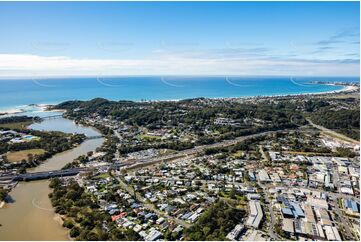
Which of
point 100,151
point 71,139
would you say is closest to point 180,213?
point 100,151

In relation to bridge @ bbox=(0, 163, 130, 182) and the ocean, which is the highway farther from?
the ocean

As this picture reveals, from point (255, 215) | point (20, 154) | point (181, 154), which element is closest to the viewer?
point (255, 215)

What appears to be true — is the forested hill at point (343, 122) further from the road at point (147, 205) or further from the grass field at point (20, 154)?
the grass field at point (20, 154)

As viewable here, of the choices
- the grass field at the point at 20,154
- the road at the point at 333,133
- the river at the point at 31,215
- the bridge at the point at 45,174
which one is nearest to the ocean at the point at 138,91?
the grass field at the point at 20,154

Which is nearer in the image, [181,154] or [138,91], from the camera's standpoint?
[181,154]

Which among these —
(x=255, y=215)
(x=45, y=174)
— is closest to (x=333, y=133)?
(x=255, y=215)

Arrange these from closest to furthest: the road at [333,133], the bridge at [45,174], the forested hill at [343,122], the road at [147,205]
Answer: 1. the road at [147,205]
2. the bridge at [45,174]
3. the road at [333,133]
4. the forested hill at [343,122]

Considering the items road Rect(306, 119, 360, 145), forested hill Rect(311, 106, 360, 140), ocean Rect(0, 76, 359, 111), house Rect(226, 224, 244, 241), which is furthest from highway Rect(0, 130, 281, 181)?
ocean Rect(0, 76, 359, 111)

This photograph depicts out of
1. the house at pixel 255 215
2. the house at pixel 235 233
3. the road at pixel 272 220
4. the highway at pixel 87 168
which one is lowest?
the highway at pixel 87 168

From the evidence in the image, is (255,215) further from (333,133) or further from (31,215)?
(333,133)

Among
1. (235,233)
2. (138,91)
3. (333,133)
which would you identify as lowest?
(235,233)
